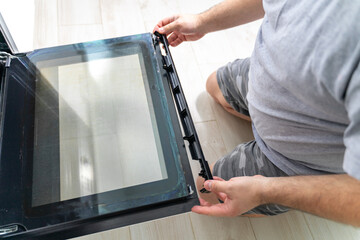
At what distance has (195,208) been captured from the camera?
48 cm

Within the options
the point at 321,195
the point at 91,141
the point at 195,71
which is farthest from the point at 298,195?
the point at 195,71

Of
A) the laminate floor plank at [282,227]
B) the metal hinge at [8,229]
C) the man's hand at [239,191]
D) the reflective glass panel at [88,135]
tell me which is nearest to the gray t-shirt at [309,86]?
the man's hand at [239,191]

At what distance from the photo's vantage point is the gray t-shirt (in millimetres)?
343

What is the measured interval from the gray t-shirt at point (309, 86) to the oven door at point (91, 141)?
0.67 ft

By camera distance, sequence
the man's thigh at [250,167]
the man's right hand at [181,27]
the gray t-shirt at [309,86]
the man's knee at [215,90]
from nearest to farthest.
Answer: the gray t-shirt at [309,86], the man's thigh at [250,167], the man's right hand at [181,27], the man's knee at [215,90]

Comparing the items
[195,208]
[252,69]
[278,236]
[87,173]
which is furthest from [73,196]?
[278,236]

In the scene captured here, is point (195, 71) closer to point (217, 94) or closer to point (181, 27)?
point (217, 94)

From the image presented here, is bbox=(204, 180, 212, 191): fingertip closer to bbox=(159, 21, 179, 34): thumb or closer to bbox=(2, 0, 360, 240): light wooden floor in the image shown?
bbox=(2, 0, 360, 240): light wooden floor

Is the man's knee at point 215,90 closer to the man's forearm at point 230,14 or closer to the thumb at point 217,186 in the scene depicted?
the man's forearm at point 230,14

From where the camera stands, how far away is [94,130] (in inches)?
20.9

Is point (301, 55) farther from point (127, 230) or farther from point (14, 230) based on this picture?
point (127, 230)

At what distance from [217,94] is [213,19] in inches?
11.9

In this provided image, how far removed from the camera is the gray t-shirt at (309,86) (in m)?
0.34

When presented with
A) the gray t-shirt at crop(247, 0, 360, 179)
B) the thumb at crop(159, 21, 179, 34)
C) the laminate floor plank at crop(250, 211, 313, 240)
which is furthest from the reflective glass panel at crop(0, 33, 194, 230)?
the laminate floor plank at crop(250, 211, 313, 240)
